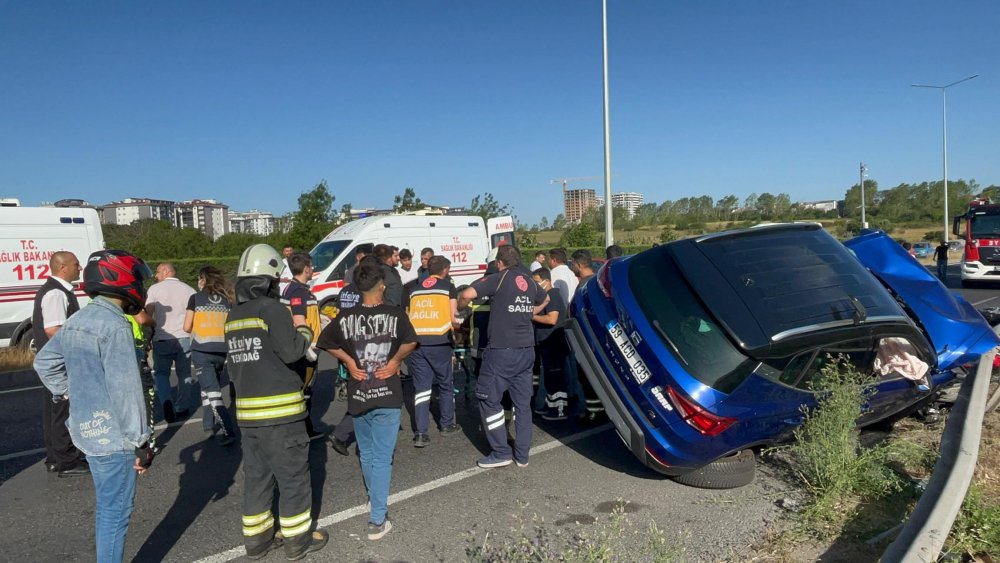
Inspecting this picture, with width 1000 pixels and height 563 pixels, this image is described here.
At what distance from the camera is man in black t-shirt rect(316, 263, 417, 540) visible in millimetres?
4027

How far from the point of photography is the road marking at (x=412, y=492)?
394cm

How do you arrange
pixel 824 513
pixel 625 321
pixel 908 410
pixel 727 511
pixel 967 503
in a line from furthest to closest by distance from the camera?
pixel 908 410 < pixel 625 321 < pixel 727 511 < pixel 824 513 < pixel 967 503

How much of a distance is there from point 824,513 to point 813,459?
17.0 inches

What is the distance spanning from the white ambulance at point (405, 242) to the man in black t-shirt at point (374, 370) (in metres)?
8.94

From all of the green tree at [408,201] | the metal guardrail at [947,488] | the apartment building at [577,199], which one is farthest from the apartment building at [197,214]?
the metal guardrail at [947,488]

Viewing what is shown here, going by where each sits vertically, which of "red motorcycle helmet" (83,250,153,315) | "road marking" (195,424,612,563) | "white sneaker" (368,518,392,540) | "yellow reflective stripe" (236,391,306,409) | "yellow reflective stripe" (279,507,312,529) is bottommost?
"road marking" (195,424,612,563)

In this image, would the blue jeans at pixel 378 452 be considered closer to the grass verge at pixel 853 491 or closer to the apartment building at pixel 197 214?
the grass verge at pixel 853 491

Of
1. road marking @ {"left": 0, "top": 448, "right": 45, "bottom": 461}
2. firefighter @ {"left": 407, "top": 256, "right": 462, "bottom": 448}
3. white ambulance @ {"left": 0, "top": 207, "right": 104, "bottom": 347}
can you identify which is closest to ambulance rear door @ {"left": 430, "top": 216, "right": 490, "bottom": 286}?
white ambulance @ {"left": 0, "top": 207, "right": 104, "bottom": 347}

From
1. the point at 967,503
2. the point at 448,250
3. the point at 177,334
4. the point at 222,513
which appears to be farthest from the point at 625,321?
A: the point at 448,250

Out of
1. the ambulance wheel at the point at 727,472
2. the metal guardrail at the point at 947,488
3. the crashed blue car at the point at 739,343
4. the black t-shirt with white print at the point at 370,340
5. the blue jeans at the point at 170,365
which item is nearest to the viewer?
the metal guardrail at the point at 947,488

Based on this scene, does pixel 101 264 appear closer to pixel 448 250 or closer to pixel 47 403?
pixel 47 403

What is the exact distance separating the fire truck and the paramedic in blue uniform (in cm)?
1997

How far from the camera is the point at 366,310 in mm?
4133

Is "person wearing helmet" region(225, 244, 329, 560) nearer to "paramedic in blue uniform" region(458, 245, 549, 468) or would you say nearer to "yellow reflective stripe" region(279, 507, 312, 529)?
"yellow reflective stripe" region(279, 507, 312, 529)
